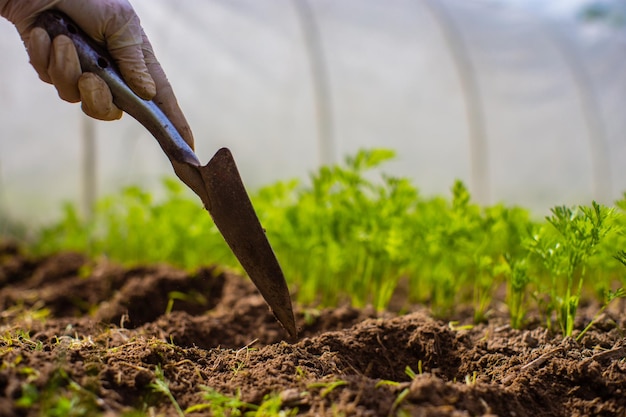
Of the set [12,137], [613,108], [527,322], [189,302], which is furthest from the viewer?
[613,108]

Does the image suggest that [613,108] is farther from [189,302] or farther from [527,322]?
[189,302]

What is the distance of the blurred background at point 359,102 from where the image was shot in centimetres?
597

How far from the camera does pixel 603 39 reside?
25.3ft

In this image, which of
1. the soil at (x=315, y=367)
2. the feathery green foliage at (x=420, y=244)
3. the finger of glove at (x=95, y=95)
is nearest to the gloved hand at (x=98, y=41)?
the finger of glove at (x=95, y=95)

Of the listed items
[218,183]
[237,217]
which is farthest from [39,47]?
[237,217]

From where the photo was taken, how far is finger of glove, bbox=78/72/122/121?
189 centimetres

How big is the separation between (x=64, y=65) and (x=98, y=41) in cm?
22

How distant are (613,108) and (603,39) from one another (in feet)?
3.22

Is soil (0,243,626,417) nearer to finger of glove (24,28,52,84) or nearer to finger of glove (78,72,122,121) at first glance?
finger of glove (78,72,122,121)

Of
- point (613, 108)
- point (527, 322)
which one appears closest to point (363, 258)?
point (527, 322)

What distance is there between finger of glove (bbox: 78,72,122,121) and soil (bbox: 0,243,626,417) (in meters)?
0.77

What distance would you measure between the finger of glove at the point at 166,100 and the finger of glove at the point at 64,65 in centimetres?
30

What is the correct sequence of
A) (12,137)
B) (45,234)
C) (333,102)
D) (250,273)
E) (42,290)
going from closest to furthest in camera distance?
(250,273) → (42,290) → (45,234) → (12,137) → (333,102)

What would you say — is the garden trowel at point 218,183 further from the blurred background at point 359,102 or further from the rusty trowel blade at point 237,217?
the blurred background at point 359,102
